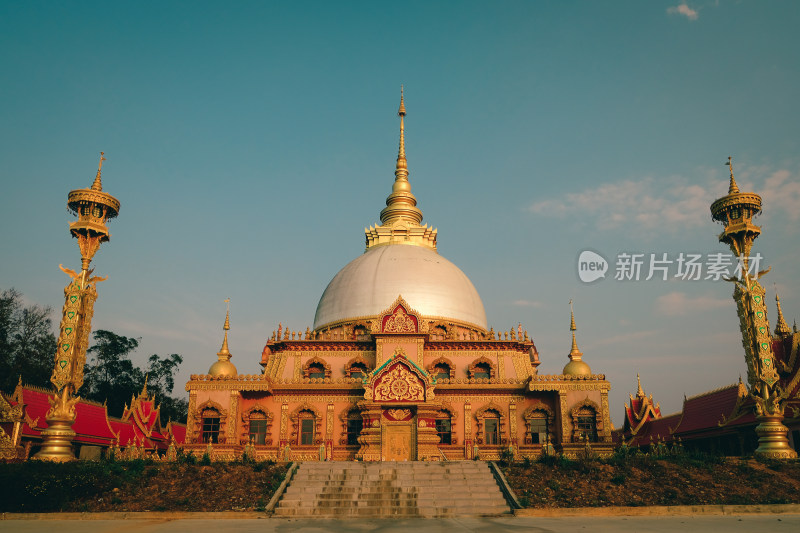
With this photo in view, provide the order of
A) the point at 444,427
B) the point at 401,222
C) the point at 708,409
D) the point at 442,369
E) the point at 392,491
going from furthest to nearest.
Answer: the point at 401,222
the point at 442,369
the point at 708,409
the point at 444,427
the point at 392,491

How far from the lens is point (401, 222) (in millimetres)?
50500

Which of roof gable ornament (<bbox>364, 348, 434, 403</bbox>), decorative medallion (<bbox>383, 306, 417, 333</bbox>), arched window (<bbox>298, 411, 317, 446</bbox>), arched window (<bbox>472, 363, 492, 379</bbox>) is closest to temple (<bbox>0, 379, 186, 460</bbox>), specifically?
arched window (<bbox>298, 411, 317, 446</bbox>)

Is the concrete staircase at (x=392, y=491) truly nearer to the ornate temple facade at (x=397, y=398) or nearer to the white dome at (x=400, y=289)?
the ornate temple facade at (x=397, y=398)

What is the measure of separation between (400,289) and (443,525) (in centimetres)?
2530

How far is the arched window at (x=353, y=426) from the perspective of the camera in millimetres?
33625

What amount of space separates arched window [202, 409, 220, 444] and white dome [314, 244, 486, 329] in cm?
1056

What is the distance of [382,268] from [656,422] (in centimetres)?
2138

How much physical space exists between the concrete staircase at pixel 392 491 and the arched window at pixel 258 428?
35.8ft

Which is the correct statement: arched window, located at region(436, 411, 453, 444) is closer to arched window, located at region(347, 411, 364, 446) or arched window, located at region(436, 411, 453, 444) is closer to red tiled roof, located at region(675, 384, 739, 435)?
arched window, located at region(347, 411, 364, 446)

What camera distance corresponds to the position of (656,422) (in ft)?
131

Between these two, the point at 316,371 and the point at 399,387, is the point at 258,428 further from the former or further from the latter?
the point at 399,387

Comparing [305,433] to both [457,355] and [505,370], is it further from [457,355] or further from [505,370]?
[505,370]

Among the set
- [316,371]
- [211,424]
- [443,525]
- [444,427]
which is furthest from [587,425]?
[211,424]

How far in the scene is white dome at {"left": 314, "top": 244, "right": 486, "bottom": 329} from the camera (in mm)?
40594
